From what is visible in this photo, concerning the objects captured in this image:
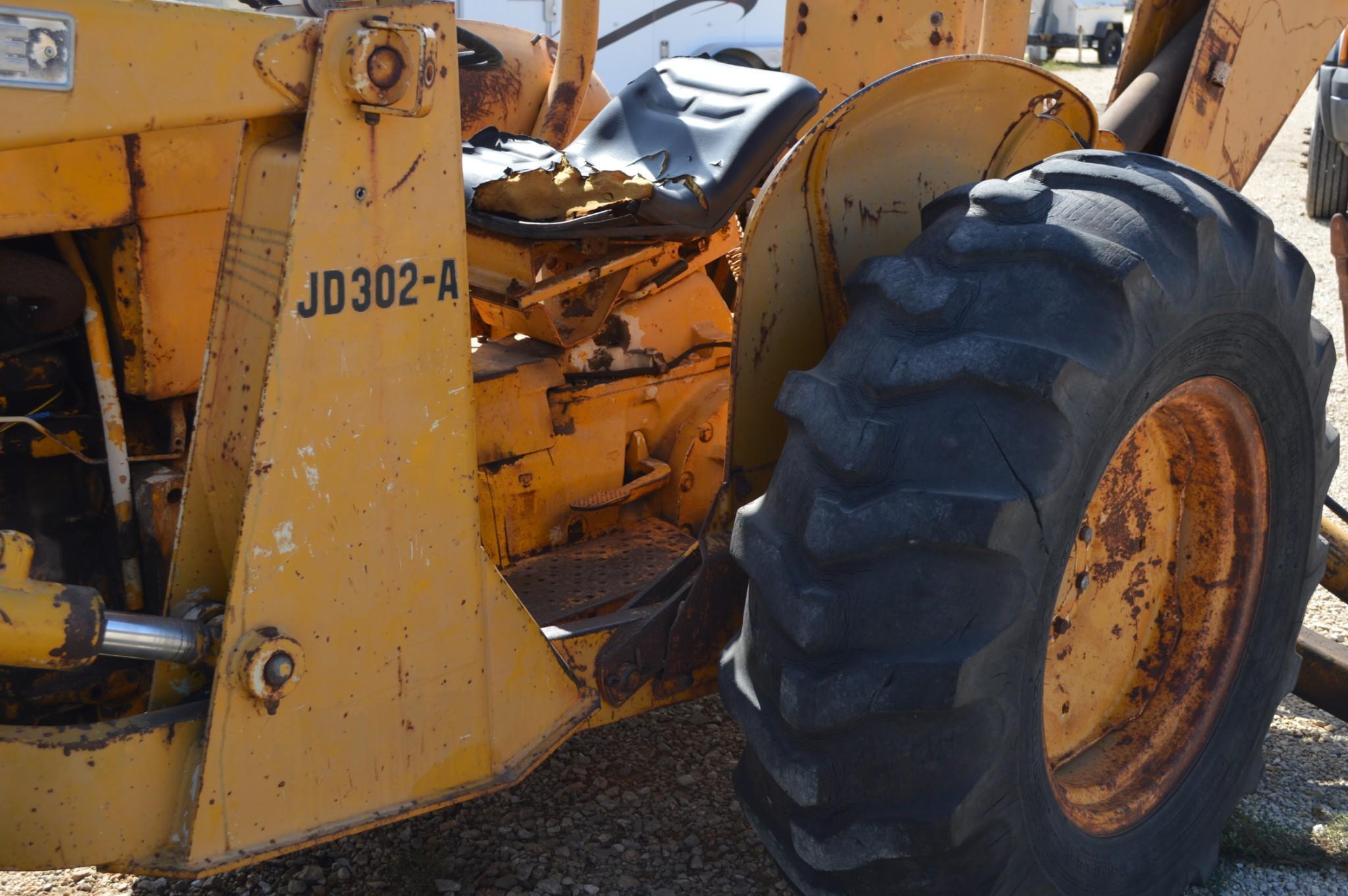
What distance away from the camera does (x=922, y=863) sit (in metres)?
1.86

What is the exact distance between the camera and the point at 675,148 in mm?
2652

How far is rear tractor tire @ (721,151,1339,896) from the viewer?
5.87 ft

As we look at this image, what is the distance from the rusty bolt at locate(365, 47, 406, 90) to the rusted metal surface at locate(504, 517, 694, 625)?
3.45 feet

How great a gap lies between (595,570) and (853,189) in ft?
2.97

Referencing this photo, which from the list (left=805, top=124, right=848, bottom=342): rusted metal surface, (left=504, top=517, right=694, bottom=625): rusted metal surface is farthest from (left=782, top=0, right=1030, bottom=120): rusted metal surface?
(left=504, top=517, right=694, bottom=625): rusted metal surface

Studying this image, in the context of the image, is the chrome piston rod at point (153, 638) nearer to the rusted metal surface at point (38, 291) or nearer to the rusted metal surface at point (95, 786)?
the rusted metal surface at point (95, 786)

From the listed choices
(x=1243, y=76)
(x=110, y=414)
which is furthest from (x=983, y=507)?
(x=1243, y=76)

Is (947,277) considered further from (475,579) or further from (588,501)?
(588,501)

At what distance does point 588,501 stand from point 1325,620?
2.22m

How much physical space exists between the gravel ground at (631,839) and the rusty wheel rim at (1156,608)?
341 millimetres

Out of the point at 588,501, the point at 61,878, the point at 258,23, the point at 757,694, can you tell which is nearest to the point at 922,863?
the point at 757,694

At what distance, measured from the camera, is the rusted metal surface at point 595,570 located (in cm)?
247

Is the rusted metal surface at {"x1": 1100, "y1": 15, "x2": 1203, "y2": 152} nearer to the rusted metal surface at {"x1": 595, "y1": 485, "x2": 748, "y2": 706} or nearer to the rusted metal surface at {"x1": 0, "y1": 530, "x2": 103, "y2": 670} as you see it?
the rusted metal surface at {"x1": 595, "y1": 485, "x2": 748, "y2": 706}

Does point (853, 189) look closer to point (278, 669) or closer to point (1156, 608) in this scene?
point (1156, 608)
